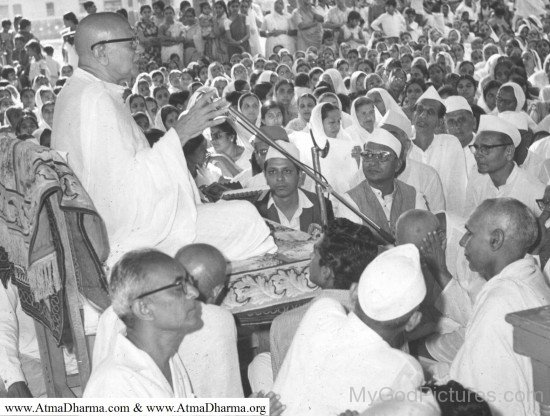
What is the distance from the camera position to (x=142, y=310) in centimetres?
261

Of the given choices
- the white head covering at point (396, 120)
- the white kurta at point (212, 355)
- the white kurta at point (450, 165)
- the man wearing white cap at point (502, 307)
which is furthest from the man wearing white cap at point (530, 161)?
the white kurta at point (212, 355)

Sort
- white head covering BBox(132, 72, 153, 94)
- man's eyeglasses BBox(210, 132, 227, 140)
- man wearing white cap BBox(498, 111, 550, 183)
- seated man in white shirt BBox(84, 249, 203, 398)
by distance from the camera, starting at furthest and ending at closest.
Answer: white head covering BBox(132, 72, 153, 94)
man's eyeglasses BBox(210, 132, 227, 140)
man wearing white cap BBox(498, 111, 550, 183)
seated man in white shirt BBox(84, 249, 203, 398)

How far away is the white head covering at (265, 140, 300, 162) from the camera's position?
5016 mm

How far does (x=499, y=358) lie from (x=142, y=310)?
1.29 meters

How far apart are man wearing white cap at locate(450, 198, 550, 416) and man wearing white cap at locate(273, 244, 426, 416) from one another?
0.55m

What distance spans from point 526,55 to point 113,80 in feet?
34.3

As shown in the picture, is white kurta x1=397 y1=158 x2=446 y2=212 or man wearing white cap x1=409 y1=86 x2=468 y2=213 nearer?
white kurta x1=397 y1=158 x2=446 y2=212

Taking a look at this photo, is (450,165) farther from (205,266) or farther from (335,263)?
(205,266)

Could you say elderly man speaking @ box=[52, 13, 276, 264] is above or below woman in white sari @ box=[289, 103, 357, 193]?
above

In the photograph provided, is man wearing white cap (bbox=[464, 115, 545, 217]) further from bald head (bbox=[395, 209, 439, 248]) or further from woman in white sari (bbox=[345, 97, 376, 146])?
woman in white sari (bbox=[345, 97, 376, 146])

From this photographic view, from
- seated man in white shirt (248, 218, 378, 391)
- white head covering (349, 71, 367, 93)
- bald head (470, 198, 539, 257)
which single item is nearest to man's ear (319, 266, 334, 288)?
seated man in white shirt (248, 218, 378, 391)

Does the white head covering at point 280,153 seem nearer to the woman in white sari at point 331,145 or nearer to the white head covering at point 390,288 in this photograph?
the woman in white sari at point 331,145

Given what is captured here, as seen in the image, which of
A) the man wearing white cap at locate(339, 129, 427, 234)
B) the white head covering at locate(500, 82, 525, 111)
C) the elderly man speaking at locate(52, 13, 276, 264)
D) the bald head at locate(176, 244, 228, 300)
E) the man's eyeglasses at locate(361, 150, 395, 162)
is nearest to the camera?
the bald head at locate(176, 244, 228, 300)

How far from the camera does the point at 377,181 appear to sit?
17.6 feet
